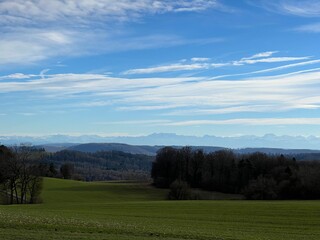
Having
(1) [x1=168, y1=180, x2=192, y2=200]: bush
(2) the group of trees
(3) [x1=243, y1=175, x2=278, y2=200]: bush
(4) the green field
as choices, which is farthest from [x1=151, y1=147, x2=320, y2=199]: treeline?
(4) the green field

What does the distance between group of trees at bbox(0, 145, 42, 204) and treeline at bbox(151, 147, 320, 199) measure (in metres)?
28.6

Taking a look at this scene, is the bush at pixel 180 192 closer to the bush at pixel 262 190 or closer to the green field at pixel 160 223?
the bush at pixel 262 190

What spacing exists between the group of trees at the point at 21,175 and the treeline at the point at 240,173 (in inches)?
1127

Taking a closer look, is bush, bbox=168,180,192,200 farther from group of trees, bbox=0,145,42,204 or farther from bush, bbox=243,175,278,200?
group of trees, bbox=0,145,42,204

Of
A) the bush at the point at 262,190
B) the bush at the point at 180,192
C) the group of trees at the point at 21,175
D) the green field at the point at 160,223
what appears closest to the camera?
the green field at the point at 160,223

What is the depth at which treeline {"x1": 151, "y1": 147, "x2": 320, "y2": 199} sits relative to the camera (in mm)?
84625

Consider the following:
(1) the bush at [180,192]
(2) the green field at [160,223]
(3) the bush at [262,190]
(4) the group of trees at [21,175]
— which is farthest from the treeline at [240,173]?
(2) the green field at [160,223]

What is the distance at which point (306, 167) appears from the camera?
93.1 meters

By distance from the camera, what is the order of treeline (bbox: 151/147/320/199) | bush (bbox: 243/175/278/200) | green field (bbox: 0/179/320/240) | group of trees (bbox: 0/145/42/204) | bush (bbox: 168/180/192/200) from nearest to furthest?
green field (bbox: 0/179/320/240), group of trees (bbox: 0/145/42/204), bush (bbox: 243/175/278/200), treeline (bbox: 151/147/320/199), bush (bbox: 168/180/192/200)

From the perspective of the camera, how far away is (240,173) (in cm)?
10544

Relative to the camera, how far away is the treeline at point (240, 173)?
84625 mm

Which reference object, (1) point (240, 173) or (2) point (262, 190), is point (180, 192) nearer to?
(2) point (262, 190)

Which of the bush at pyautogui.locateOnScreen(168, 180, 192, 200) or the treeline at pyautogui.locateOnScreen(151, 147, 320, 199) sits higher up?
the treeline at pyautogui.locateOnScreen(151, 147, 320, 199)

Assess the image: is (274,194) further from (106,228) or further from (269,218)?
(106,228)
